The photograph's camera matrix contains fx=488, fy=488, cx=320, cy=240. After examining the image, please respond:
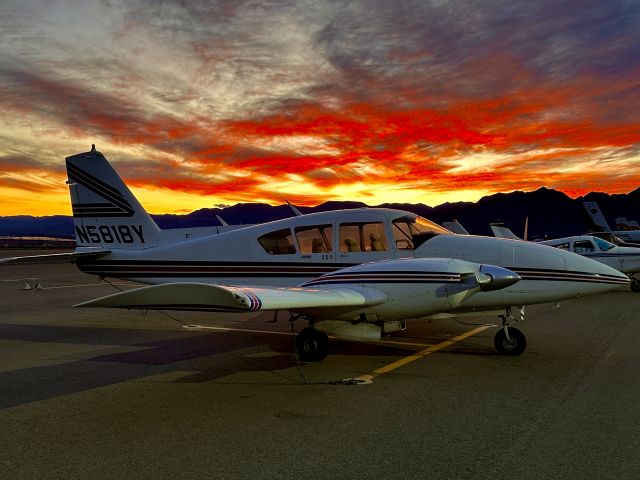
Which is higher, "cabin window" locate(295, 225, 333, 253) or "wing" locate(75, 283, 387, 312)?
"cabin window" locate(295, 225, 333, 253)

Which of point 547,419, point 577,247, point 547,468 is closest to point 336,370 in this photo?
point 547,419

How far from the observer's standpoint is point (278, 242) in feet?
32.8

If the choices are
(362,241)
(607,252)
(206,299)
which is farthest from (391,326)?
(607,252)

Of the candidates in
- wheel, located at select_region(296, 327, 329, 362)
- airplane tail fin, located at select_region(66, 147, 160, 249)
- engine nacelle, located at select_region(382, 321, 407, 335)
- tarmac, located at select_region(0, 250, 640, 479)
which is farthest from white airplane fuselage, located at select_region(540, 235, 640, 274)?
airplane tail fin, located at select_region(66, 147, 160, 249)

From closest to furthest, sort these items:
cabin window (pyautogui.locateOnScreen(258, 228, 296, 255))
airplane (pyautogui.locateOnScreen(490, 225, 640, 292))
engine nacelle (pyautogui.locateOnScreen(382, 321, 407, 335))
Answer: engine nacelle (pyautogui.locateOnScreen(382, 321, 407, 335)) → cabin window (pyautogui.locateOnScreen(258, 228, 296, 255)) → airplane (pyautogui.locateOnScreen(490, 225, 640, 292))

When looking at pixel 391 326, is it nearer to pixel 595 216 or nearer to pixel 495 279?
pixel 495 279

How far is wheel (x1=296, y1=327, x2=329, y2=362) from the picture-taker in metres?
8.26

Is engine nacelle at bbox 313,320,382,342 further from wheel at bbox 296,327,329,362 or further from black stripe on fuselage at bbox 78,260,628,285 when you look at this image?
black stripe on fuselage at bbox 78,260,628,285

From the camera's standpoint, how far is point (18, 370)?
7.80 meters

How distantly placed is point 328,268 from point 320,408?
4.09 m

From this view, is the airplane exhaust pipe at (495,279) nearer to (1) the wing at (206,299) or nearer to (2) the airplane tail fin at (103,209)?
(1) the wing at (206,299)

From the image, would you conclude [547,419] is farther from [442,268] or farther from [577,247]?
[577,247]

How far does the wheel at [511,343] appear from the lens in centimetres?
852

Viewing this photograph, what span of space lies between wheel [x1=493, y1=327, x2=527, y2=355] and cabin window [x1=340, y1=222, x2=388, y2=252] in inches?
102
